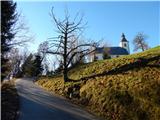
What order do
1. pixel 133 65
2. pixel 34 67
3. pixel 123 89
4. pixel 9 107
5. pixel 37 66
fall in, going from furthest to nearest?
pixel 34 67
pixel 37 66
pixel 133 65
pixel 123 89
pixel 9 107

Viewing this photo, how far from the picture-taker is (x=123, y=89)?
Result: 23.2 metres

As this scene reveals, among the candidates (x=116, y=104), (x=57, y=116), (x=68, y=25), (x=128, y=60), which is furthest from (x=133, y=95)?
(x=68, y=25)

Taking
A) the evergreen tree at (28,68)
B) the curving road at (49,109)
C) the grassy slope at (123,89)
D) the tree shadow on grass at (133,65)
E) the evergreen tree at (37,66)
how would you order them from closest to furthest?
1. the grassy slope at (123,89)
2. the curving road at (49,109)
3. the tree shadow on grass at (133,65)
4. the evergreen tree at (37,66)
5. the evergreen tree at (28,68)

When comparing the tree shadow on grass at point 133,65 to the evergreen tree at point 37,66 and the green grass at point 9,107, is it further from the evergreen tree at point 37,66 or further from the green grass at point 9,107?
the evergreen tree at point 37,66

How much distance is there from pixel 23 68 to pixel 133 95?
6190 centimetres

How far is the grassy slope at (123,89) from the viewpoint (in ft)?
65.9

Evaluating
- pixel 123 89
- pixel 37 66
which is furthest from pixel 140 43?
pixel 123 89

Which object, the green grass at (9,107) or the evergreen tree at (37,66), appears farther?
the evergreen tree at (37,66)

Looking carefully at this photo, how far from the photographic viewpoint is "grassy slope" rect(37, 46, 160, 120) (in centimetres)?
2009

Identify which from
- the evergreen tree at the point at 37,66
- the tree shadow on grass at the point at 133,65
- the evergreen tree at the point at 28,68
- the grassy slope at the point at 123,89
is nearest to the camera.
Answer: the grassy slope at the point at 123,89

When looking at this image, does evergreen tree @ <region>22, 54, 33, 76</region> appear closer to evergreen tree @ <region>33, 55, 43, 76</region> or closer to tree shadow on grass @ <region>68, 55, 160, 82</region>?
evergreen tree @ <region>33, 55, 43, 76</region>

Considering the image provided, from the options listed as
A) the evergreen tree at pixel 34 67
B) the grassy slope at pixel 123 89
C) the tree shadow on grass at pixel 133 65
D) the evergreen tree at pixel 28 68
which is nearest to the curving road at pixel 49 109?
the grassy slope at pixel 123 89

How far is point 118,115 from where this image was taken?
2050 centimetres

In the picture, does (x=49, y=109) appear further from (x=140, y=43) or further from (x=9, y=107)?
(x=140, y=43)
